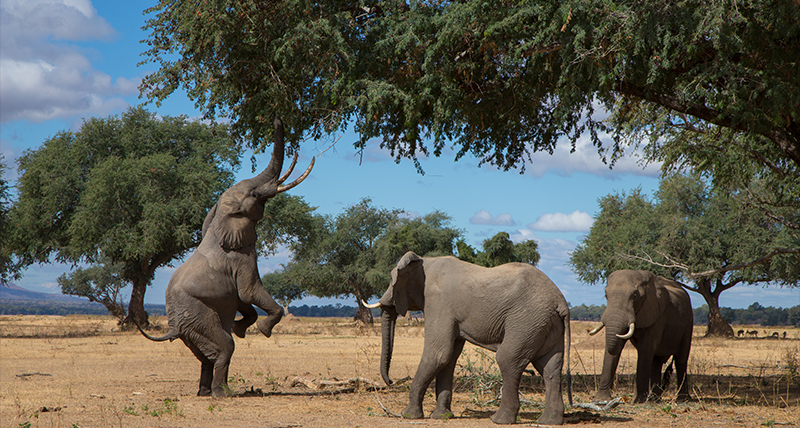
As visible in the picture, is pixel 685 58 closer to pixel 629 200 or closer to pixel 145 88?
pixel 145 88

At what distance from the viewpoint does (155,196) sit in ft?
101

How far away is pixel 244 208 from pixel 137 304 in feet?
84.2

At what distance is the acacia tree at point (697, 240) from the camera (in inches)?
1460

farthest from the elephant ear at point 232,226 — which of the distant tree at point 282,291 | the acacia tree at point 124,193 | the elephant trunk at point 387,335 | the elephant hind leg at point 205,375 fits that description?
the distant tree at point 282,291

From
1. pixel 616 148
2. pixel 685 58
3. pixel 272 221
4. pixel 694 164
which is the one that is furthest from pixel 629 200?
pixel 685 58

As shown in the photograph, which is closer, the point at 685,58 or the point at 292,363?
the point at 685,58

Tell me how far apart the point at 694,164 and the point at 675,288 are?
19.2 feet

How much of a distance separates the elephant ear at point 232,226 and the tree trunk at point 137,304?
81.8 ft

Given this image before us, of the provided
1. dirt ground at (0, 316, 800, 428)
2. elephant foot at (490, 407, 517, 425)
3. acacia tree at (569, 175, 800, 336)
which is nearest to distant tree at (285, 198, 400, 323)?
acacia tree at (569, 175, 800, 336)

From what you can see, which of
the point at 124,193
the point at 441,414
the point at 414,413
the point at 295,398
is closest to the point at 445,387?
the point at 441,414

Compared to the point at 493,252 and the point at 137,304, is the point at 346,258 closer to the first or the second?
the point at 493,252

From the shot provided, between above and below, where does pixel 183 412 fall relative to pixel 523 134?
below

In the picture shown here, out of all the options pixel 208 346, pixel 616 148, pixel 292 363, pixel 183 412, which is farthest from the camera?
pixel 292 363

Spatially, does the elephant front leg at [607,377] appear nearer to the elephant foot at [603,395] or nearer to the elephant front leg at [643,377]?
the elephant foot at [603,395]
